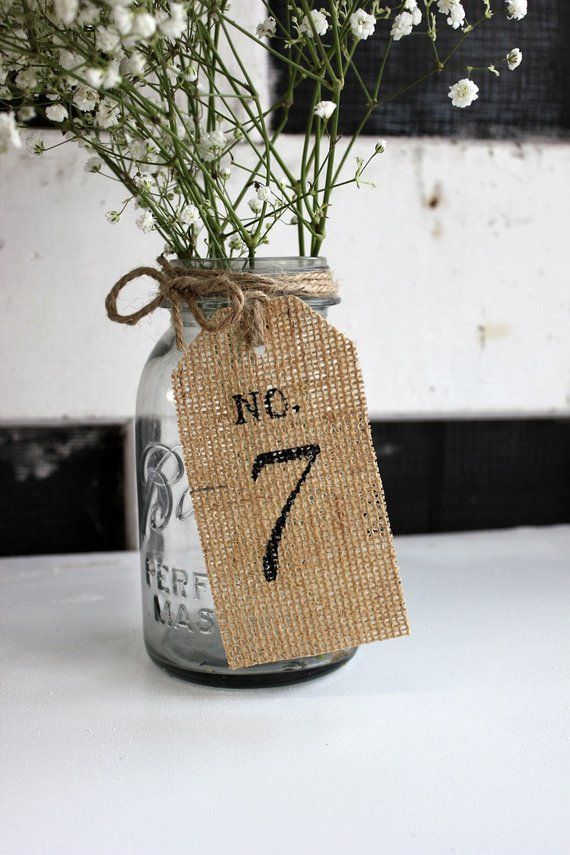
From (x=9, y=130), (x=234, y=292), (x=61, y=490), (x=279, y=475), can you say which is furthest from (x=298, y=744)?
(x=61, y=490)

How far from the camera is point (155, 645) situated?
698 millimetres

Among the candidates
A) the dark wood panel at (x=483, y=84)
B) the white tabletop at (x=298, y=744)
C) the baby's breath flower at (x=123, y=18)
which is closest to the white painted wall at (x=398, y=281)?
the dark wood panel at (x=483, y=84)

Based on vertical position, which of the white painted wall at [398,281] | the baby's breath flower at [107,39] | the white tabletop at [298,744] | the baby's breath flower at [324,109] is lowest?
the white tabletop at [298,744]

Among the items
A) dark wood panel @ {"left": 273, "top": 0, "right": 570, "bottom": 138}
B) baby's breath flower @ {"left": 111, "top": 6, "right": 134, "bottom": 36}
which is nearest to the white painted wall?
dark wood panel @ {"left": 273, "top": 0, "right": 570, "bottom": 138}

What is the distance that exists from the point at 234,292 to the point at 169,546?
223 mm

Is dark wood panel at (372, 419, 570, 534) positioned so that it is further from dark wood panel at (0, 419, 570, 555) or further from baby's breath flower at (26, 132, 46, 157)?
baby's breath flower at (26, 132, 46, 157)

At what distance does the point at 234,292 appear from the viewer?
59cm

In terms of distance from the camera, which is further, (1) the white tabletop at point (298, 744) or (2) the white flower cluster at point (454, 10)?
(2) the white flower cluster at point (454, 10)

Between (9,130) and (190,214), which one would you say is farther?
(190,214)

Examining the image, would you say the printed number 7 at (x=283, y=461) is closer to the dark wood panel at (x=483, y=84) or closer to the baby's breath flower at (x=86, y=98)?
the baby's breath flower at (x=86, y=98)

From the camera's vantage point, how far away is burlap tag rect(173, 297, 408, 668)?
0.61 meters

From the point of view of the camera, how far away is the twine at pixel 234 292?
1.96 ft

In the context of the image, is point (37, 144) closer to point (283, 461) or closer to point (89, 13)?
point (89, 13)

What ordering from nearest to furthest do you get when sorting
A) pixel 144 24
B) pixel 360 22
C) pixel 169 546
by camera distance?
pixel 144 24
pixel 360 22
pixel 169 546
